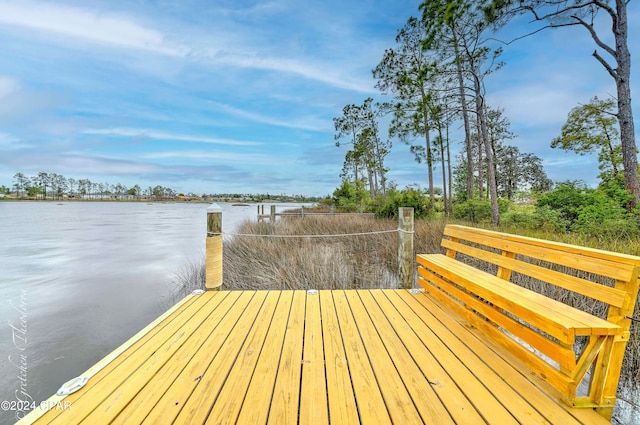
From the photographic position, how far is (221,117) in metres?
22.6

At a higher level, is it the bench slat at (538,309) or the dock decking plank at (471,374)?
the bench slat at (538,309)

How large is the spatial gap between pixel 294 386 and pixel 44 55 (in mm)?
16247

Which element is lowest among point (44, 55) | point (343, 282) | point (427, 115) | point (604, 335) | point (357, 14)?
point (343, 282)

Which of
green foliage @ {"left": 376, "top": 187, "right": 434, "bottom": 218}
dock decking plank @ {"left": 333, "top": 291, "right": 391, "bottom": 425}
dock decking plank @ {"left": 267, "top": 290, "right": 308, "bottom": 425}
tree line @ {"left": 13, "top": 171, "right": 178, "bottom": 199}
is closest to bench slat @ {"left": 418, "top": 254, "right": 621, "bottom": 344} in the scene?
dock decking plank @ {"left": 333, "top": 291, "right": 391, "bottom": 425}

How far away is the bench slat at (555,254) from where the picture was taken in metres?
1.18

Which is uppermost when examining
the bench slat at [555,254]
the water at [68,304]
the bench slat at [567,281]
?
the bench slat at [555,254]

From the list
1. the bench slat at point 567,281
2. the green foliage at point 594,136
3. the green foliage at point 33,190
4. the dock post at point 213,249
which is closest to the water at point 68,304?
the dock post at point 213,249

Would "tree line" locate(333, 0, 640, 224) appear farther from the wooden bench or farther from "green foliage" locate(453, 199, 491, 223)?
the wooden bench

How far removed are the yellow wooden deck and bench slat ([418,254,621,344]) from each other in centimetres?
34

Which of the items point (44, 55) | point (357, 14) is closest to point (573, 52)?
point (357, 14)

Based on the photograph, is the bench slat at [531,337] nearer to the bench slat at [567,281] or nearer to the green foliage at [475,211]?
the bench slat at [567,281]

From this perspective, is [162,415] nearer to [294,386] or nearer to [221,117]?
[294,386]

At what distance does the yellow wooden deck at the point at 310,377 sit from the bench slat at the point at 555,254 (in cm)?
63

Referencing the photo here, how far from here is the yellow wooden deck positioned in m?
1.09
